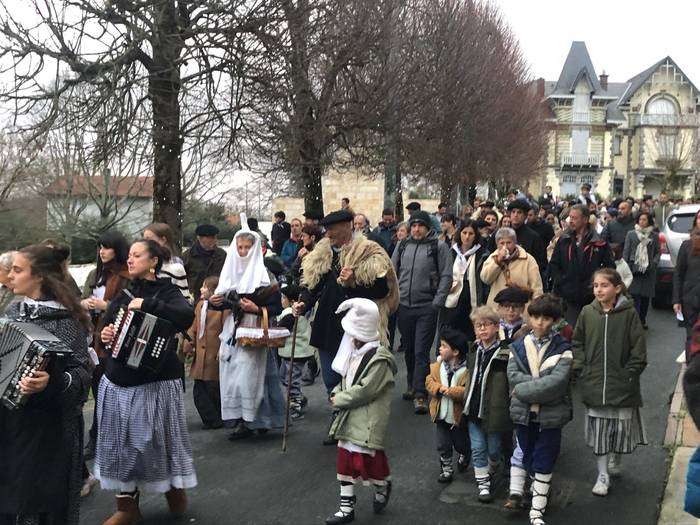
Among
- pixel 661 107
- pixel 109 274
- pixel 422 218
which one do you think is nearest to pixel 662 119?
pixel 661 107

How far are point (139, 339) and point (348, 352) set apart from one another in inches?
57.3

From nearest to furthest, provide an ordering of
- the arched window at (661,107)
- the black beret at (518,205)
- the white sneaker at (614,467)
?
the white sneaker at (614,467) → the black beret at (518,205) → the arched window at (661,107)

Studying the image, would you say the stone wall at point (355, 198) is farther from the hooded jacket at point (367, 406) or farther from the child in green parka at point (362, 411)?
the hooded jacket at point (367, 406)

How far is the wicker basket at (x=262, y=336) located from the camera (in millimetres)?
6477

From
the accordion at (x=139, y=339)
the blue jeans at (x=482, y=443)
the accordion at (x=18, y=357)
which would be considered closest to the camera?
the accordion at (x=18, y=357)

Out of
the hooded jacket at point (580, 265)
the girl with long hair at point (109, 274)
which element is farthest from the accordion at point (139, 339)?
the hooded jacket at point (580, 265)

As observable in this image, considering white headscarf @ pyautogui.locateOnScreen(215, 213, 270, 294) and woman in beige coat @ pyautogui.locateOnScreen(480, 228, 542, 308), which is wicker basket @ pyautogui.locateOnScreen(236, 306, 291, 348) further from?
woman in beige coat @ pyautogui.locateOnScreen(480, 228, 542, 308)

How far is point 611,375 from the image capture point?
17.0 feet

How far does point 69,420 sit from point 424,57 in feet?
51.8

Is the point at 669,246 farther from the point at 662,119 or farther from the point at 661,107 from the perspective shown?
the point at 661,107

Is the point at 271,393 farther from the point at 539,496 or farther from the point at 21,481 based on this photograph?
the point at 21,481

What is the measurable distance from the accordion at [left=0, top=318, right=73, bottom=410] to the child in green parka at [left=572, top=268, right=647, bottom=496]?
3.51 metres

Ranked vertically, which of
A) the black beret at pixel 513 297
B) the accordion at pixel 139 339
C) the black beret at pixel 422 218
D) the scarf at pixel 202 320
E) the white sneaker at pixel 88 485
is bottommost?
the white sneaker at pixel 88 485

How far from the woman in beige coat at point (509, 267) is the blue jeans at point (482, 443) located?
5.87 ft
